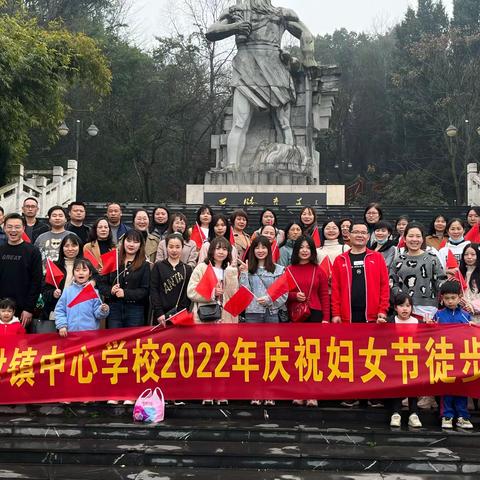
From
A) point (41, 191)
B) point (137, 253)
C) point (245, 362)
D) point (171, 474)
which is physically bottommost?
point (171, 474)

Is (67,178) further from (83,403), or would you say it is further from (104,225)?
(83,403)

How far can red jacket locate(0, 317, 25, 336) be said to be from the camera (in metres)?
5.63

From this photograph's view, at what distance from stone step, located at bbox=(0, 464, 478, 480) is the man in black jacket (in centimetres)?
173

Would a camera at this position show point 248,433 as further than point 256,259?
No

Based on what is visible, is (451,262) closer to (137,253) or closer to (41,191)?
(137,253)

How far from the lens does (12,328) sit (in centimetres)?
566

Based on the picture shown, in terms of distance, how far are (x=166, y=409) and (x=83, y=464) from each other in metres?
0.89

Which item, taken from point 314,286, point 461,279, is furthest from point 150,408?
point 461,279

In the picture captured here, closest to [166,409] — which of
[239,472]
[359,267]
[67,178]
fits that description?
[239,472]

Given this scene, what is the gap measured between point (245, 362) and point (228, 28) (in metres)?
13.8

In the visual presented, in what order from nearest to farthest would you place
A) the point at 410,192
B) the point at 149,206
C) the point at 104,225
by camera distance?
the point at 104,225 → the point at 149,206 → the point at 410,192

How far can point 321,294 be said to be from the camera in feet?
18.9

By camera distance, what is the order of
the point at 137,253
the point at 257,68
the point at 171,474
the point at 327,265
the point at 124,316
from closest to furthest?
the point at 171,474, the point at 124,316, the point at 137,253, the point at 327,265, the point at 257,68

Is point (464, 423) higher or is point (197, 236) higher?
point (197, 236)
